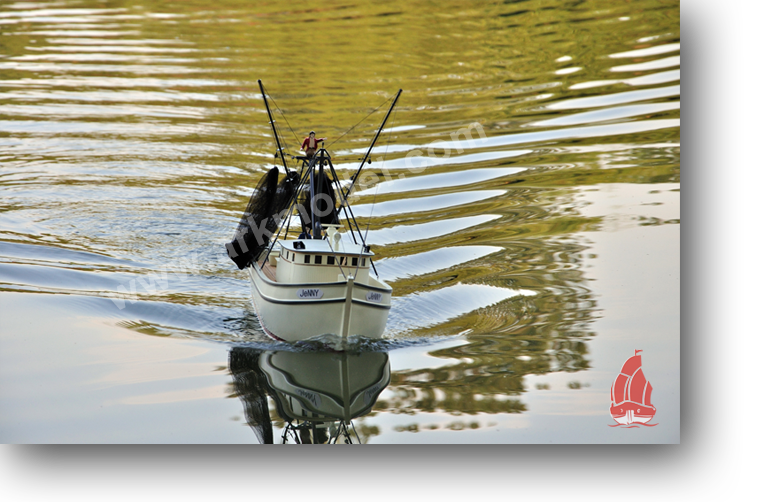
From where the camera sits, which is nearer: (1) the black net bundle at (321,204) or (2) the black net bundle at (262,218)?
(1) the black net bundle at (321,204)

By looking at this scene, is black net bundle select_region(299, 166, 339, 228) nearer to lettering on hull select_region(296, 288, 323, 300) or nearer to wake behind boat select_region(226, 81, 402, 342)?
wake behind boat select_region(226, 81, 402, 342)

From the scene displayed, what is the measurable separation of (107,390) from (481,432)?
7.51 metres

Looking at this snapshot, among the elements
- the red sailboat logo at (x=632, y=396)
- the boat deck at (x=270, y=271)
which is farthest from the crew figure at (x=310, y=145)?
the red sailboat logo at (x=632, y=396)

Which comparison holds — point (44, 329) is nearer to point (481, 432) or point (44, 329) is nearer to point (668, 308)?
point (481, 432)

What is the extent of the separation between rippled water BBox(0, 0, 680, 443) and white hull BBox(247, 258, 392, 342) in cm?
73

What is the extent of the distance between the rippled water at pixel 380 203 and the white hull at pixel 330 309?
732mm

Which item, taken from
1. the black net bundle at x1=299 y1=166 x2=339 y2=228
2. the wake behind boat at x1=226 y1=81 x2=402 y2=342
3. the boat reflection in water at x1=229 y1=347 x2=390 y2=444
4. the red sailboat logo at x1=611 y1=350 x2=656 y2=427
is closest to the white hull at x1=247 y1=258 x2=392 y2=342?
the wake behind boat at x1=226 y1=81 x2=402 y2=342

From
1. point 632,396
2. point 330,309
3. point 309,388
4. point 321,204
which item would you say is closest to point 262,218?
point 321,204

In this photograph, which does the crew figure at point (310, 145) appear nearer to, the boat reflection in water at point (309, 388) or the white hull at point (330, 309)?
the white hull at point (330, 309)

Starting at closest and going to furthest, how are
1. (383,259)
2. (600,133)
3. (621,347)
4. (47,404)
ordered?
(47,404), (621,347), (383,259), (600,133)

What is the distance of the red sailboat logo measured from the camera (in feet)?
42.9

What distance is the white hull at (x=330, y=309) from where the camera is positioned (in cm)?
1552

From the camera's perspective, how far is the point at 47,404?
13336mm
